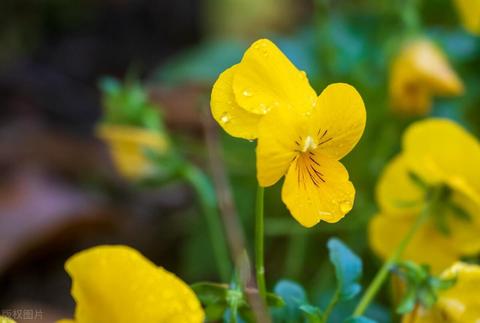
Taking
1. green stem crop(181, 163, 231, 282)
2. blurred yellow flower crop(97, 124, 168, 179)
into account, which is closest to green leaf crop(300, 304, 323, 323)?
green stem crop(181, 163, 231, 282)

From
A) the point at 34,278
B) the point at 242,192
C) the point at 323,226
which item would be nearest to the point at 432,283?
the point at 323,226

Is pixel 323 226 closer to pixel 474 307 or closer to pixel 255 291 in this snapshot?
pixel 474 307

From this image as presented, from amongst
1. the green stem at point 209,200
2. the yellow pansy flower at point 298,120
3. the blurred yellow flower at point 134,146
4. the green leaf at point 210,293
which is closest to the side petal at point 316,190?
the yellow pansy flower at point 298,120

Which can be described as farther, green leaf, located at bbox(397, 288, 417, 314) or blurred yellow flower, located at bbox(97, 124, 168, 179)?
blurred yellow flower, located at bbox(97, 124, 168, 179)

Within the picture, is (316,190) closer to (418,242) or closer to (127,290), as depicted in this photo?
(127,290)

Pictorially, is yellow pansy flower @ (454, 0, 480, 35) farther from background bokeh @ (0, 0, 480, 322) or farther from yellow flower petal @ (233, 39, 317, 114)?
yellow flower petal @ (233, 39, 317, 114)

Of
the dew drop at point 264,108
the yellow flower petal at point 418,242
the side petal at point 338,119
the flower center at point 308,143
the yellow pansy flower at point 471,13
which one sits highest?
the yellow pansy flower at point 471,13

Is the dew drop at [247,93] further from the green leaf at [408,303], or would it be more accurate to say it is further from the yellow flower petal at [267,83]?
the green leaf at [408,303]
